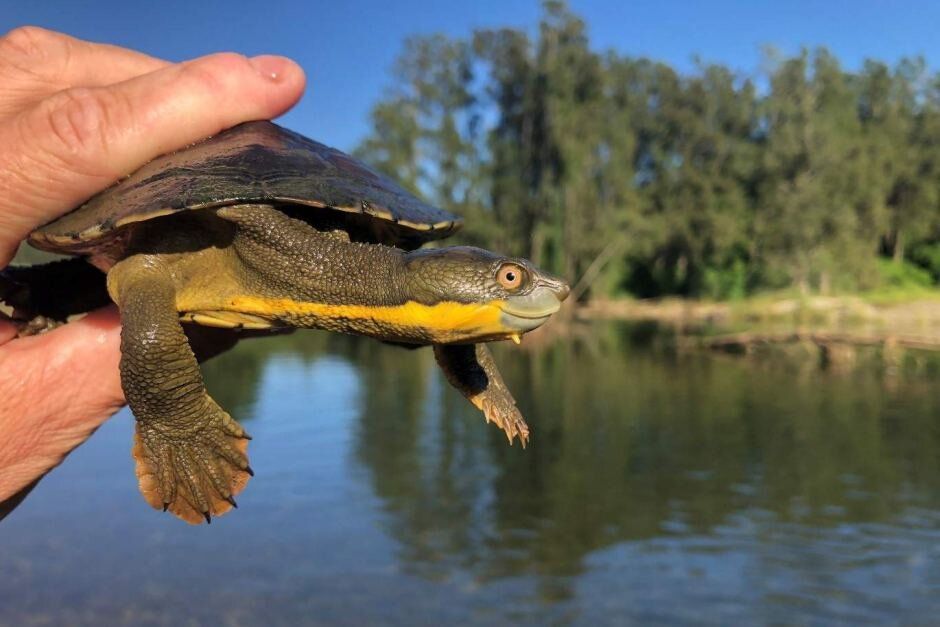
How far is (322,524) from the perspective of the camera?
456 inches

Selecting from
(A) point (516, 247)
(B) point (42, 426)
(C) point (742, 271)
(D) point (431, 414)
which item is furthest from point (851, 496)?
(C) point (742, 271)

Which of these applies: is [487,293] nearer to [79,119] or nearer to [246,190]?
[246,190]

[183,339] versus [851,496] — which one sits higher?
[183,339]

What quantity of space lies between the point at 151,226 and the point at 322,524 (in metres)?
10.3

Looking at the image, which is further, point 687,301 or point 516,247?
point 687,301

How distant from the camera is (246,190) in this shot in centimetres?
189

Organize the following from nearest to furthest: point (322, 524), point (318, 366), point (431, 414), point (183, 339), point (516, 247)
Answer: point (183, 339), point (322, 524), point (431, 414), point (318, 366), point (516, 247)

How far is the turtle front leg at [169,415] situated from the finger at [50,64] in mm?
880

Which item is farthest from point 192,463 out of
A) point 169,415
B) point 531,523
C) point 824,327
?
point 824,327

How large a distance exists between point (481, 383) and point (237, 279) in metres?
0.80

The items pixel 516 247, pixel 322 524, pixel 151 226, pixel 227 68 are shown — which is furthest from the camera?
pixel 516 247

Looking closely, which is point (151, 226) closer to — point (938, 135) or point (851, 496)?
point (851, 496)

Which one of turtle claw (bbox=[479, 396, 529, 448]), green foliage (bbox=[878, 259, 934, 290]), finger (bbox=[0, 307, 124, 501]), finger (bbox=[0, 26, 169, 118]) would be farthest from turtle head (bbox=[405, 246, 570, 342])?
green foliage (bbox=[878, 259, 934, 290])

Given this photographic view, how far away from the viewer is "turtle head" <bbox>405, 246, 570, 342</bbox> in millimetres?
1689
